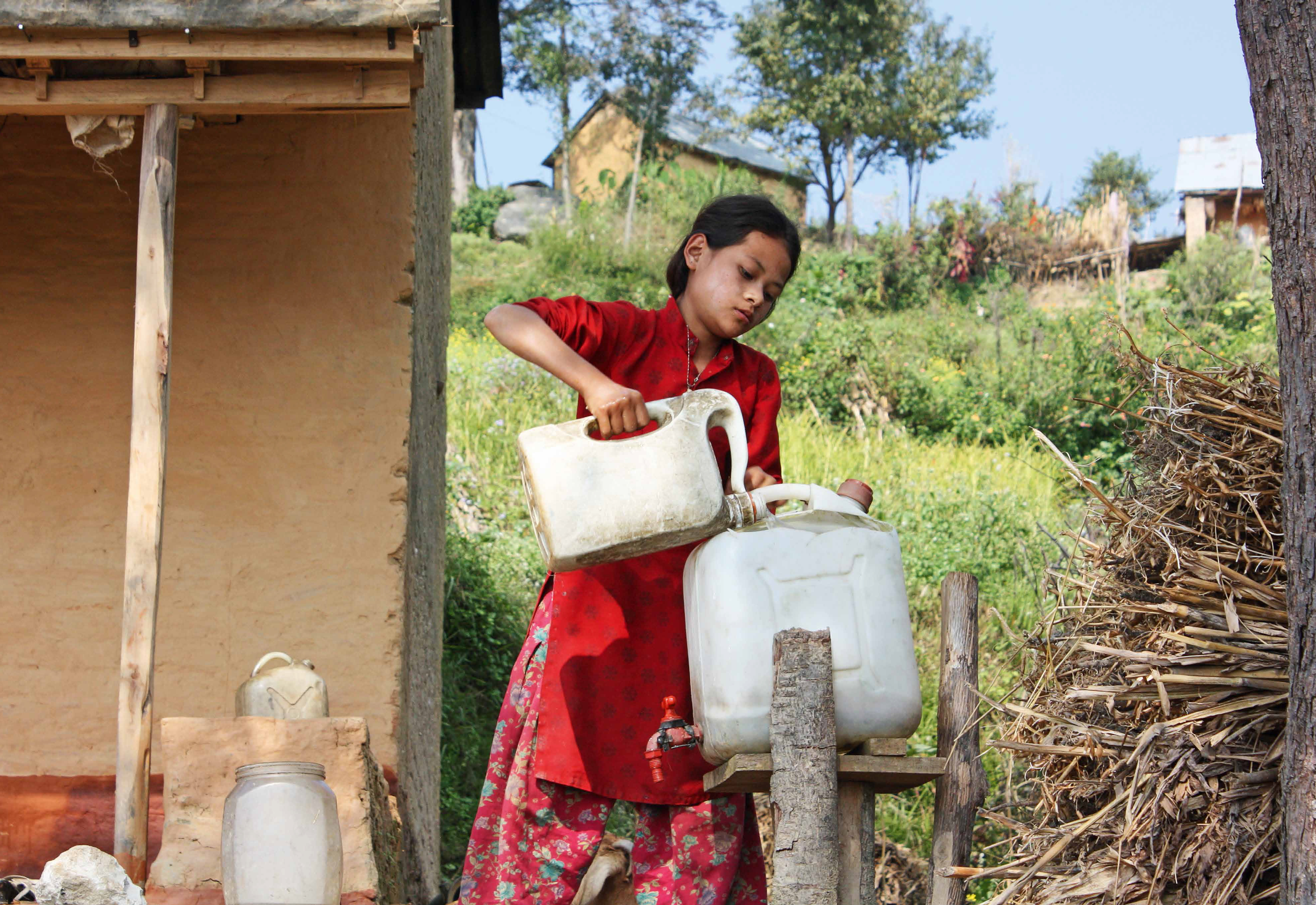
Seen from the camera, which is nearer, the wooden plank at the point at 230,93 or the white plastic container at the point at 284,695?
the wooden plank at the point at 230,93

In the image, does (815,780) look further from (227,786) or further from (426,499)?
(426,499)

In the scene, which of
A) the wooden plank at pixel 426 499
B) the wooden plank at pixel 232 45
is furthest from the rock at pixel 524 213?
the wooden plank at pixel 232 45

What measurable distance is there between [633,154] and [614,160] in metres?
0.97

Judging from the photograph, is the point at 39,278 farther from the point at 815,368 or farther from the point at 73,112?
the point at 815,368

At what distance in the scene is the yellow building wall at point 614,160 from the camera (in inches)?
859

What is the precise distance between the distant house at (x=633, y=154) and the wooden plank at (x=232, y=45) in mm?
18717

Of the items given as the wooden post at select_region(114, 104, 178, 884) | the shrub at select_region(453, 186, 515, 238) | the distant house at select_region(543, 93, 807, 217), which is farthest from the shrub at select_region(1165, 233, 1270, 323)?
the wooden post at select_region(114, 104, 178, 884)

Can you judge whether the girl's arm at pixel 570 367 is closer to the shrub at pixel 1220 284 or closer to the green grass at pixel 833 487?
the green grass at pixel 833 487

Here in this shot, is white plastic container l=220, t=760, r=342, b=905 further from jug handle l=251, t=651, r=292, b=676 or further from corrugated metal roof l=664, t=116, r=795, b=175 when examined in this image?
corrugated metal roof l=664, t=116, r=795, b=175

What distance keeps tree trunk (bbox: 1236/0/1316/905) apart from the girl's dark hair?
0.96m

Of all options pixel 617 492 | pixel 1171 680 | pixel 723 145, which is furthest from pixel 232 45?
pixel 723 145

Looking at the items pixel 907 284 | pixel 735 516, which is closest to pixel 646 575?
pixel 735 516

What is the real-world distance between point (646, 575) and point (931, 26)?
21110 mm

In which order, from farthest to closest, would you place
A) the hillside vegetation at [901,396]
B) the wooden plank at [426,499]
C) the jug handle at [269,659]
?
the hillside vegetation at [901,396] → the wooden plank at [426,499] → the jug handle at [269,659]
